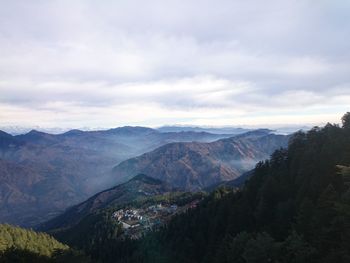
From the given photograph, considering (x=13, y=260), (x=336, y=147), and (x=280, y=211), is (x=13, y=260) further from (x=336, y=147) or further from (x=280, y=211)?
(x=336, y=147)

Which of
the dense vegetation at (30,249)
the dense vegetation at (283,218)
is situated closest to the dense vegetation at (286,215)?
the dense vegetation at (283,218)

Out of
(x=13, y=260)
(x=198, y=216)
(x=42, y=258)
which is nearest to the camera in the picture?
(x=13, y=260)

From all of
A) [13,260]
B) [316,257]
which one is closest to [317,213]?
[316,257]

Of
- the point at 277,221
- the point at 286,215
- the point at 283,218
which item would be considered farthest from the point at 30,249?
the point at 286,215

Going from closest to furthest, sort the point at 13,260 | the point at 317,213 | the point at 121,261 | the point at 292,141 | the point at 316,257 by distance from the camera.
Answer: the point at 316,257 → the point at 317,213 → the point at 13,260 → the point at 292,141 → the point at 121,261

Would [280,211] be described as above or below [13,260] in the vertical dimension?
above

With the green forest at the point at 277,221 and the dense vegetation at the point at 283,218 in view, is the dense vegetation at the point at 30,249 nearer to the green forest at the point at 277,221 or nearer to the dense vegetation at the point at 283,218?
the green forest at the point at 277,221

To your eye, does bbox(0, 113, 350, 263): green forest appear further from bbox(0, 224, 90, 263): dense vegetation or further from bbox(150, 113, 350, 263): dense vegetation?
bbox(0, 224, 90, 263): dense vegetation
